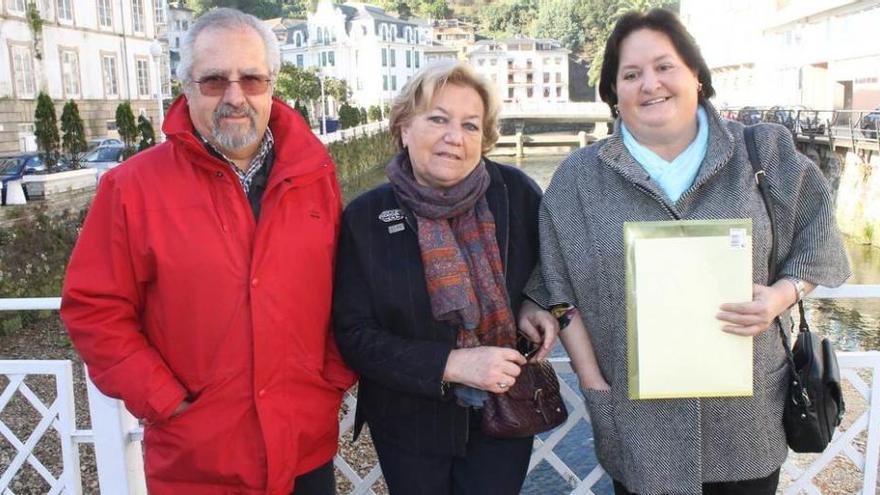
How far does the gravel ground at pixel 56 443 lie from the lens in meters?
5.64

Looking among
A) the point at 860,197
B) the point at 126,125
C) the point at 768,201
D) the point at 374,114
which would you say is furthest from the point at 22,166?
the point at 374,114

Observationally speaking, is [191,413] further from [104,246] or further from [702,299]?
[702,299]

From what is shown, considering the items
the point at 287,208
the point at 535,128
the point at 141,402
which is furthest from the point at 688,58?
the point at 535,128

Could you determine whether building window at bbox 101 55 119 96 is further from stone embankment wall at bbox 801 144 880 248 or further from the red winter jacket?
the red winter jacket

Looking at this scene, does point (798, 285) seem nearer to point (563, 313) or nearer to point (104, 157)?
point (563, 313)

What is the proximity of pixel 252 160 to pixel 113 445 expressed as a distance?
58.1 inches

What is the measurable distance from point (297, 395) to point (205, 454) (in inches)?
13.4

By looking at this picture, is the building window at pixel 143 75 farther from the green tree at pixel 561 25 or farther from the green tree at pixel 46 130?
the green tree at pixel 561 25

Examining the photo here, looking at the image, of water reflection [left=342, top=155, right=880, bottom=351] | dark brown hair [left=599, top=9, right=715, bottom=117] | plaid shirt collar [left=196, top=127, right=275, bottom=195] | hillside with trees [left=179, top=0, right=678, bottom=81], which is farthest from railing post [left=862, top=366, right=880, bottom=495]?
hillside with trees [left=179, top=0, right=678, bottom=81]

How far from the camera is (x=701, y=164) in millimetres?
2260

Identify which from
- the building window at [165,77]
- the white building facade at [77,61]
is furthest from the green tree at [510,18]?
the white building facade at [77,61]

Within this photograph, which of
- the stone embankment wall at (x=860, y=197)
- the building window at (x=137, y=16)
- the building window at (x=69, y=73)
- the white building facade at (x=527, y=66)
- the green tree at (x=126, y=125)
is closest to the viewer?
the stone embankment wall at (x=860, y=197)

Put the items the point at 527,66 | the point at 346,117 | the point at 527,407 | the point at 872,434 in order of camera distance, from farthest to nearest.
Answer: the point at 527,66 < the point at 346,117 < the point at 872,434 < the point at 527,407

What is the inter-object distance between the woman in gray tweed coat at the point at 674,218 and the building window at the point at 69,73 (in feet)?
110
